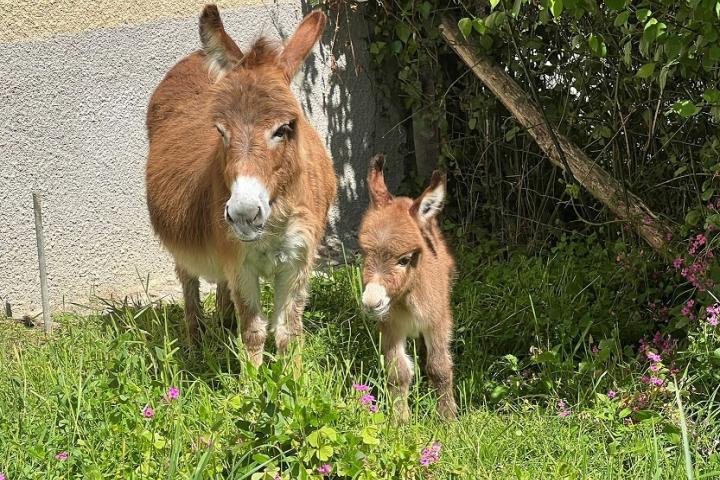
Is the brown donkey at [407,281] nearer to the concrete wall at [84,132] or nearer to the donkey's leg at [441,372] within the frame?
the donkey's leg at [441,372]

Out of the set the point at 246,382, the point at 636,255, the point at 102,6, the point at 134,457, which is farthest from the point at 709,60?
the point at 102,6

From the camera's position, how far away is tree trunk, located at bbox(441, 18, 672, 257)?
196 inches

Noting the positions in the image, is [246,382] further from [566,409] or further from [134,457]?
[566,409]

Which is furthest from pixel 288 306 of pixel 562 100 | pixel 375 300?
pixel 562 100

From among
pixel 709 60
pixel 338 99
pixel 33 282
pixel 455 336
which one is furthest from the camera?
pixel 338 99

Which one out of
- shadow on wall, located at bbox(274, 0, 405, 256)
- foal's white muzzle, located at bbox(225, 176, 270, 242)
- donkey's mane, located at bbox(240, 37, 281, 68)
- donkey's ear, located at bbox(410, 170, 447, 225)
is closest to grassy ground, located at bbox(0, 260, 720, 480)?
foal's white muzzle, located at bbox(225, 176, 270, 242)

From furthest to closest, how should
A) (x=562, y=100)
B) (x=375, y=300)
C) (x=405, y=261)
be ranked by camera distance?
(x=562, y=100), (x=405, y=261), (x=375, y=300)

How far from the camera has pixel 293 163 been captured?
4348 millimetres

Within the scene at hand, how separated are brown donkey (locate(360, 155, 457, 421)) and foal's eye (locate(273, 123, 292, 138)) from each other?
22.0 inches

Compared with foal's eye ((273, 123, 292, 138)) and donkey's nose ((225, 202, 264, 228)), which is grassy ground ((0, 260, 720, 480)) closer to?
donkey's nose ((225, 202, 264, 228))

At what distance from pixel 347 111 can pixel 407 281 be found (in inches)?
128

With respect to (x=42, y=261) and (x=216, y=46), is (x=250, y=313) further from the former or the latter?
(x=42, y=261)

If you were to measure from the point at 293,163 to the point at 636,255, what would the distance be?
6.73 feet

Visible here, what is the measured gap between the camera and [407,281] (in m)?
4.37
